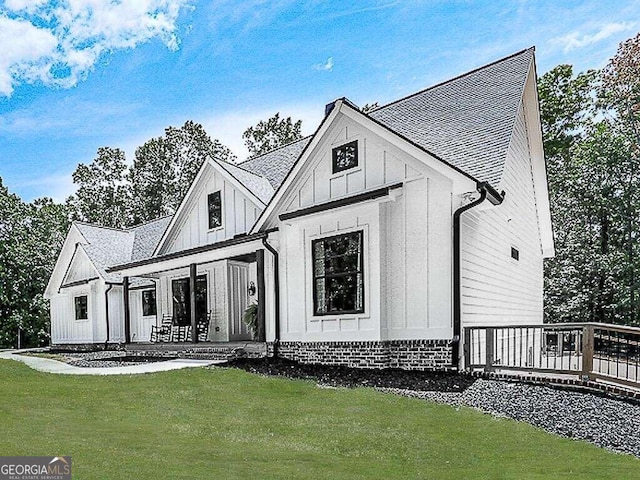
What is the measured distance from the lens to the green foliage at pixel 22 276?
27.8 m

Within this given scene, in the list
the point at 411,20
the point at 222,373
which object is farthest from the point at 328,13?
the point at 222,373

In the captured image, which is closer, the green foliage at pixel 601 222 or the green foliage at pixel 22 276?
the green foliage at pixel 601 222

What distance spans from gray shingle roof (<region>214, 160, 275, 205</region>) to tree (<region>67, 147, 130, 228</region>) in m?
27.3

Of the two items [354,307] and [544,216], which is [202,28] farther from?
[544,216]

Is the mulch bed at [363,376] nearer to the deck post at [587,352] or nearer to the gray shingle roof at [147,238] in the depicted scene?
the deck post at [587,352]

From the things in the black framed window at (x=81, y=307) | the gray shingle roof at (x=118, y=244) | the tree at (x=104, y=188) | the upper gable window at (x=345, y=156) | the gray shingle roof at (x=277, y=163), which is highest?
the tree at (x=104, y=188)

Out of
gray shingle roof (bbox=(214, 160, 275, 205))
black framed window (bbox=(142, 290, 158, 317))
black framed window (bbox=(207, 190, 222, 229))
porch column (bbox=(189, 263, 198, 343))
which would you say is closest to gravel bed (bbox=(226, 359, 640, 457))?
porch column (bbox=(189, 263, 198, 343))

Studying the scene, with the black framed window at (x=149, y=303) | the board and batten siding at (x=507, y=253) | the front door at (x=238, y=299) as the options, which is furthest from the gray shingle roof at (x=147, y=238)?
the board and batten siding at (x=507, y=253)

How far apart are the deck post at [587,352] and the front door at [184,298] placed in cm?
1093

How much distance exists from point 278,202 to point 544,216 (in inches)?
373

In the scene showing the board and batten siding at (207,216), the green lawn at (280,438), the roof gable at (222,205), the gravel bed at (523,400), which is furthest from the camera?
the board and batten siding at (207,216)

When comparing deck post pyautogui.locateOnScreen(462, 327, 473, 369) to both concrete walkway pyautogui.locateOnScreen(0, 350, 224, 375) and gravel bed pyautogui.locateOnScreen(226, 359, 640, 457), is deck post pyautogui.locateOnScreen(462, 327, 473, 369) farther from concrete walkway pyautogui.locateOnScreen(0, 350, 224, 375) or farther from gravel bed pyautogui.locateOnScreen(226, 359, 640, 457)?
concrete walkway pyautogui.locateOnScreen(0, 350, 224, 375)

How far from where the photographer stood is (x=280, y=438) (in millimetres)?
5227

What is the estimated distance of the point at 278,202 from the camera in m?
11.6
